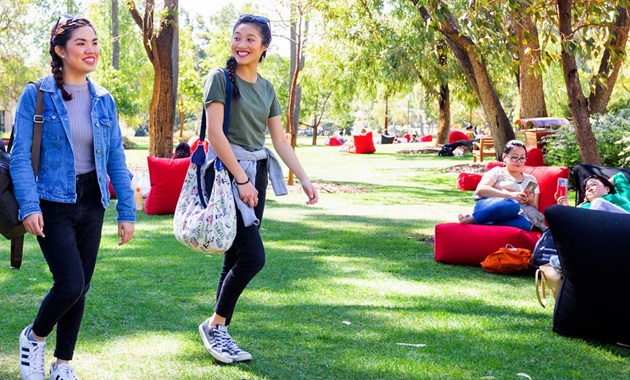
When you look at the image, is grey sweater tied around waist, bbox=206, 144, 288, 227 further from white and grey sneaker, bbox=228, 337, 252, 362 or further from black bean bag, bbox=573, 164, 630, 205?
black bean bag, bbox=573, 164, 630, 205

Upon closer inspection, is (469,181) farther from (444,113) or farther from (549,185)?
(444,113)

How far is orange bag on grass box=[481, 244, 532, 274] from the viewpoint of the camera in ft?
24.5

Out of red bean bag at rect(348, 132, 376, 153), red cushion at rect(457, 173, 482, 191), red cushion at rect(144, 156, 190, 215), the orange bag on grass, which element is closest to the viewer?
the orange bag on grass

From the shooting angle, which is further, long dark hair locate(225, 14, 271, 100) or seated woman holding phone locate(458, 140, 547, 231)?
seated woman holding phone locate(458, 140, 547, 231)

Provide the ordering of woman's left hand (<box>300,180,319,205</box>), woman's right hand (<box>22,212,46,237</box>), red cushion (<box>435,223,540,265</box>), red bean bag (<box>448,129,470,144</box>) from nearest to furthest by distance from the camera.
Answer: woman's right hand (<box>22,212,46,237</box>)
woman's left hand (<box>300,180,319,205</box>)
red cushion (<box>435,223,540,265</box>)
red bean bag (<box>448,129,470,144</box>)

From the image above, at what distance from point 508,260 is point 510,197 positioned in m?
1.09

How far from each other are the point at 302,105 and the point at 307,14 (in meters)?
41.9

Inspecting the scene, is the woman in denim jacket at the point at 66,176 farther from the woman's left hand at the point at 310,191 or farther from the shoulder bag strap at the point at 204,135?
the woman's left hand at the point at 310,191

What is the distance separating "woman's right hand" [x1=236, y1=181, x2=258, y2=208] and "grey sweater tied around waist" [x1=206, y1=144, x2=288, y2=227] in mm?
23

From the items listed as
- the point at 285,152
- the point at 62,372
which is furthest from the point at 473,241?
the point at 62,372

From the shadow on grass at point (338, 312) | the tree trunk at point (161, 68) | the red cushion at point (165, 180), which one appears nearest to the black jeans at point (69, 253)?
the shadow on grass at point (338, 312)

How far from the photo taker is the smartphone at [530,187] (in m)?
8.48

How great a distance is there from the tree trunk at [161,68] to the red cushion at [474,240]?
30.1 feet

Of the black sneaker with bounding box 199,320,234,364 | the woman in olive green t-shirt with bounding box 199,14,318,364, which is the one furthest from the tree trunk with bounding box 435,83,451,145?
the black sneaker with bounding box 199,320,234,364
